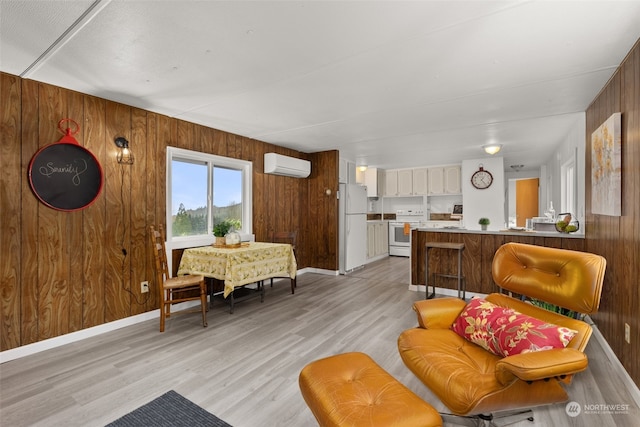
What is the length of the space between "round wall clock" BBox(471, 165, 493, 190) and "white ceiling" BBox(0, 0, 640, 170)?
2.46 m

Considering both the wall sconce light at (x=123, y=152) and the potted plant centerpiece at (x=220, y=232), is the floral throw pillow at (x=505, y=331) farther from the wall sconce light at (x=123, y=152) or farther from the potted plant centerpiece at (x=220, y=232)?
the wall sconce light at (x=123, y=152)

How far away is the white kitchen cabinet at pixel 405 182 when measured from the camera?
766 centimetres

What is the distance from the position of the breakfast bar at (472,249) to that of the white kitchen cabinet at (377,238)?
225 cm

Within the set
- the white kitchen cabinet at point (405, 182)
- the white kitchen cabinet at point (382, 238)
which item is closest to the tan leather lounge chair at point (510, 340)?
the white kitchen cabinet at point (382, 238)

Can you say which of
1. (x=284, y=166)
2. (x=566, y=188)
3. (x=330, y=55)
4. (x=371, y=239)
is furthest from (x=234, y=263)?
(x=566, y=188)

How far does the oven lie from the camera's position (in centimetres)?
760

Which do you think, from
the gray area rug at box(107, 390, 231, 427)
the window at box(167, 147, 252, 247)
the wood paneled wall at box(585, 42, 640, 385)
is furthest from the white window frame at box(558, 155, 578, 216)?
the gray area rug at box(107, 390, 231, 427)

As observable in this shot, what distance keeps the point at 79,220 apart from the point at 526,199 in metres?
9.37

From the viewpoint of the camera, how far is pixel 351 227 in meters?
5.71

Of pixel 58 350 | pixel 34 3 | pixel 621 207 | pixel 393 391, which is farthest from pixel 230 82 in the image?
pixel 621 207

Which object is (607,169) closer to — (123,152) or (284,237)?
(284,237)

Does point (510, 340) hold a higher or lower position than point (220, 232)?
lower

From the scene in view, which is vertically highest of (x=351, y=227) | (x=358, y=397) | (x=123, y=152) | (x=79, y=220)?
(x=123, y=152)

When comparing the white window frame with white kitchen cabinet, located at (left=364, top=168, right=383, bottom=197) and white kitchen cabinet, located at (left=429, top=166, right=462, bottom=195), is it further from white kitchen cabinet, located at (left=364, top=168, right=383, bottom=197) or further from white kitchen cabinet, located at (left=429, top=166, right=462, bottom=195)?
white kitchen cabinet, located at (left=364, top=168, right=383, bottom=197)
